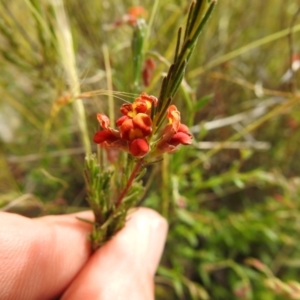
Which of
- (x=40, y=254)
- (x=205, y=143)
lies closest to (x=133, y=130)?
(x=40, y=254)

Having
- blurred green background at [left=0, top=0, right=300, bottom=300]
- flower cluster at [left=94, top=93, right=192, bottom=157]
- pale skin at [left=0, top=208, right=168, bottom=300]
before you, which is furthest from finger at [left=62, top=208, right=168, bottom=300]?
flower cluster at [left=94, top=93, right=192, bottom=157]

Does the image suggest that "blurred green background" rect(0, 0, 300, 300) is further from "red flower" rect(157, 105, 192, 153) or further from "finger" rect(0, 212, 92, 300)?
"red flower" rect(157, 105, 192, 153)

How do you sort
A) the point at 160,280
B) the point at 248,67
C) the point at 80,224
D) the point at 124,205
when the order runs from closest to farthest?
1. the point at 124,205
2. the point at 80,224
3. the point at 160,280
4. the point at 248,67

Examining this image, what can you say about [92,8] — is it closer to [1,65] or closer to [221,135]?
[1,65]

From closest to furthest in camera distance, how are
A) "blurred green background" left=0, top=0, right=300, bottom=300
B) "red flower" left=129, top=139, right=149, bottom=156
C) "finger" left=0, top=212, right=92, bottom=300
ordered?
"red flower" left=129, top=139, right=149, bottom=156 → "finger" left=0, top=212, right=92, bottom=300 → "blurred green background" left=0, top=0, right=300, bottom=300

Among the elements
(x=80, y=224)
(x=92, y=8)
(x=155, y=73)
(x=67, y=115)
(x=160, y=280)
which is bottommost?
(x=160, y=280)

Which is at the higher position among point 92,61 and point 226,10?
point 226,10

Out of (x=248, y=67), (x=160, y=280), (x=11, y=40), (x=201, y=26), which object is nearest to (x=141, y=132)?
(x=201, y=26)

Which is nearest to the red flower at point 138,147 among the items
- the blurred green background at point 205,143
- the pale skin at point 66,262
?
the pale skin at point 66,262

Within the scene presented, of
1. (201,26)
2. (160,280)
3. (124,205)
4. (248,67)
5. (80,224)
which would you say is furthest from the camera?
(248,67)
